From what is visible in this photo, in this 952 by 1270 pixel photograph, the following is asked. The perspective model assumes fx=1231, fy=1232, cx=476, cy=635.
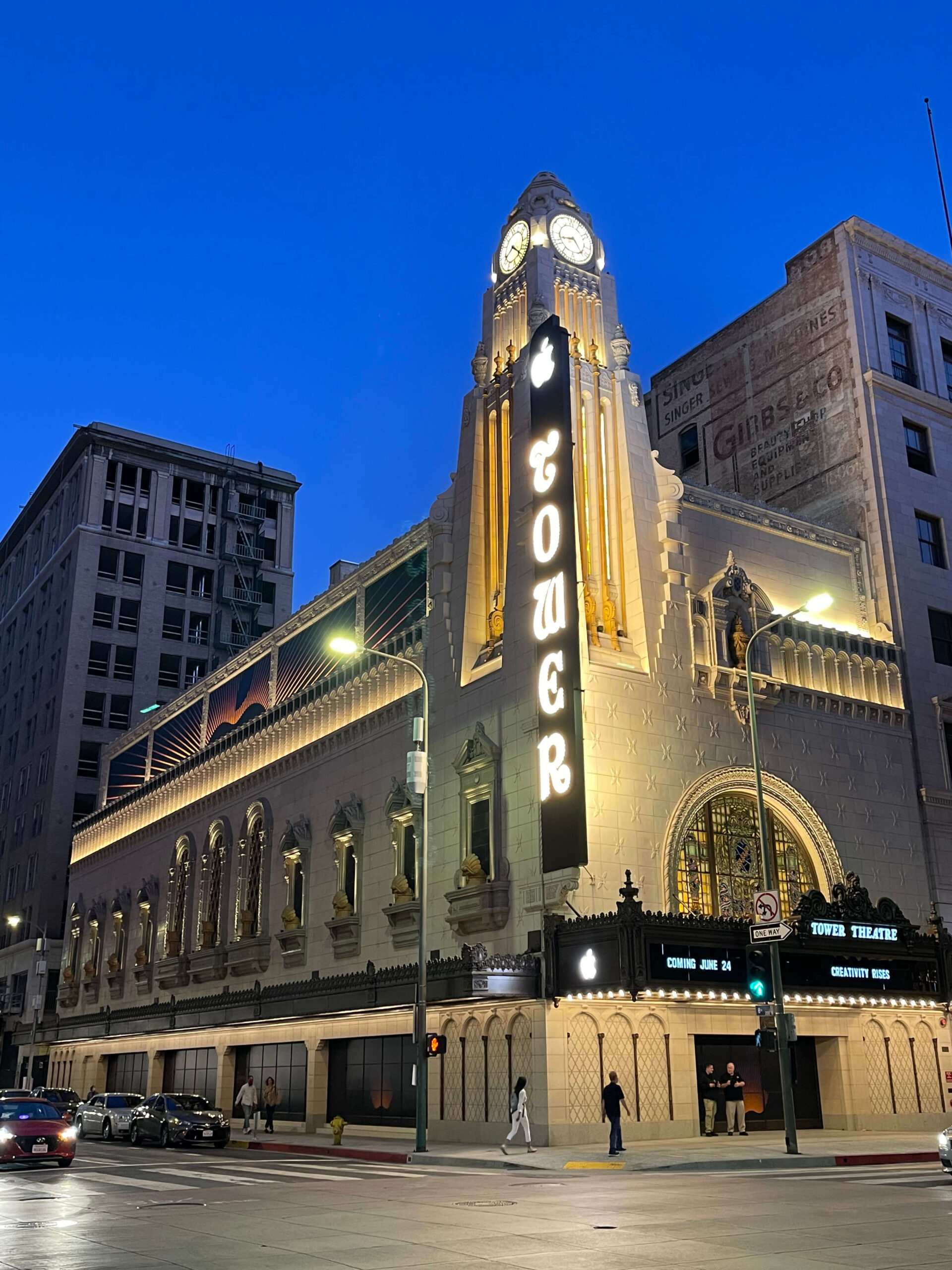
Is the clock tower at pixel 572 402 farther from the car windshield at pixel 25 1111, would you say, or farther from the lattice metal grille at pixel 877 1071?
the car windshield at pixel 25 1111

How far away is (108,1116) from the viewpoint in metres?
39.5

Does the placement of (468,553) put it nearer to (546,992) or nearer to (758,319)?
(546,992)

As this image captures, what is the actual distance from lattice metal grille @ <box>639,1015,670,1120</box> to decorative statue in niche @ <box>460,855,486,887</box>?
18.6ft

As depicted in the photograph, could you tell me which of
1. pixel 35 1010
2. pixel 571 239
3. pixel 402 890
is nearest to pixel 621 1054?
pixel 402 890

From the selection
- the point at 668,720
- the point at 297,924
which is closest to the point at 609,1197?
the point at 668,720

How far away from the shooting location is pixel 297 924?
147 ft

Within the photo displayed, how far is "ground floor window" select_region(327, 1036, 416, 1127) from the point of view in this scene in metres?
37.0

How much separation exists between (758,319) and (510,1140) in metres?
35.4

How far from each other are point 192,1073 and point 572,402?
3373cm

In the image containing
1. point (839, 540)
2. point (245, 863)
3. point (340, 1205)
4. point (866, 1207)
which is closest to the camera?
point (866, 1207)

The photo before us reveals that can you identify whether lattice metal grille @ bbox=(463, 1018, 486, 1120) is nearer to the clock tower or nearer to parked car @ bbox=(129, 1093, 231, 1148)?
parked car @ bbox=(129, 1093, 231, 1148)

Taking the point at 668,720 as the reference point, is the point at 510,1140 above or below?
below

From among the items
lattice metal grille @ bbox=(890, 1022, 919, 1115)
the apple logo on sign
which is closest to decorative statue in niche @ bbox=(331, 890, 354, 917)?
lattice metal grille @ bbox=(890, 1022, 919, 1115)

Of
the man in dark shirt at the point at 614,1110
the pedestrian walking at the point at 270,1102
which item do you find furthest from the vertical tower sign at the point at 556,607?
the pedestrian walking at the point at 270,1102
